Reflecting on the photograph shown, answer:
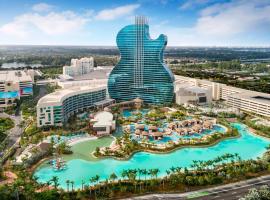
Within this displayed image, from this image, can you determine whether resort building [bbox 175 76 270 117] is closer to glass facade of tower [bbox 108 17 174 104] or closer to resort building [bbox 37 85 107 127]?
glass facade of tower [bbox 108 17 174 104]

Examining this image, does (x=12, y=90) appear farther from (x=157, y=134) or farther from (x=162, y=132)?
(x=157, y=134)

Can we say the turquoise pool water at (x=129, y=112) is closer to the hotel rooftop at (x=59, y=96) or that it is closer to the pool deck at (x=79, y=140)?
the hotel rooftop at (x=59, y=96)

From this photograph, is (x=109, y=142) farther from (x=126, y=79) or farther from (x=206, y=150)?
(x=126, y=79)

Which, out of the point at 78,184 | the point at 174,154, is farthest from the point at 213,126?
the point at 78,184

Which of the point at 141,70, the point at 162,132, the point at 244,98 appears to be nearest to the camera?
the point at 162,132

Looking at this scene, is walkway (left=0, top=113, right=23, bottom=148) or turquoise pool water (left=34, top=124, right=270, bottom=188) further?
walkway (left=0, top=113, right=23, bottom=148)

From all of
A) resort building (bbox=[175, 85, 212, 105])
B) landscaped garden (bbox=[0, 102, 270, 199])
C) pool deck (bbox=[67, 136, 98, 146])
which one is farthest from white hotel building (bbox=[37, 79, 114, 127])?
resort building (bbox=[175, 85, 212, 105])

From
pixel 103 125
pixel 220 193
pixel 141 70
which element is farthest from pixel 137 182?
pixel 141 70
